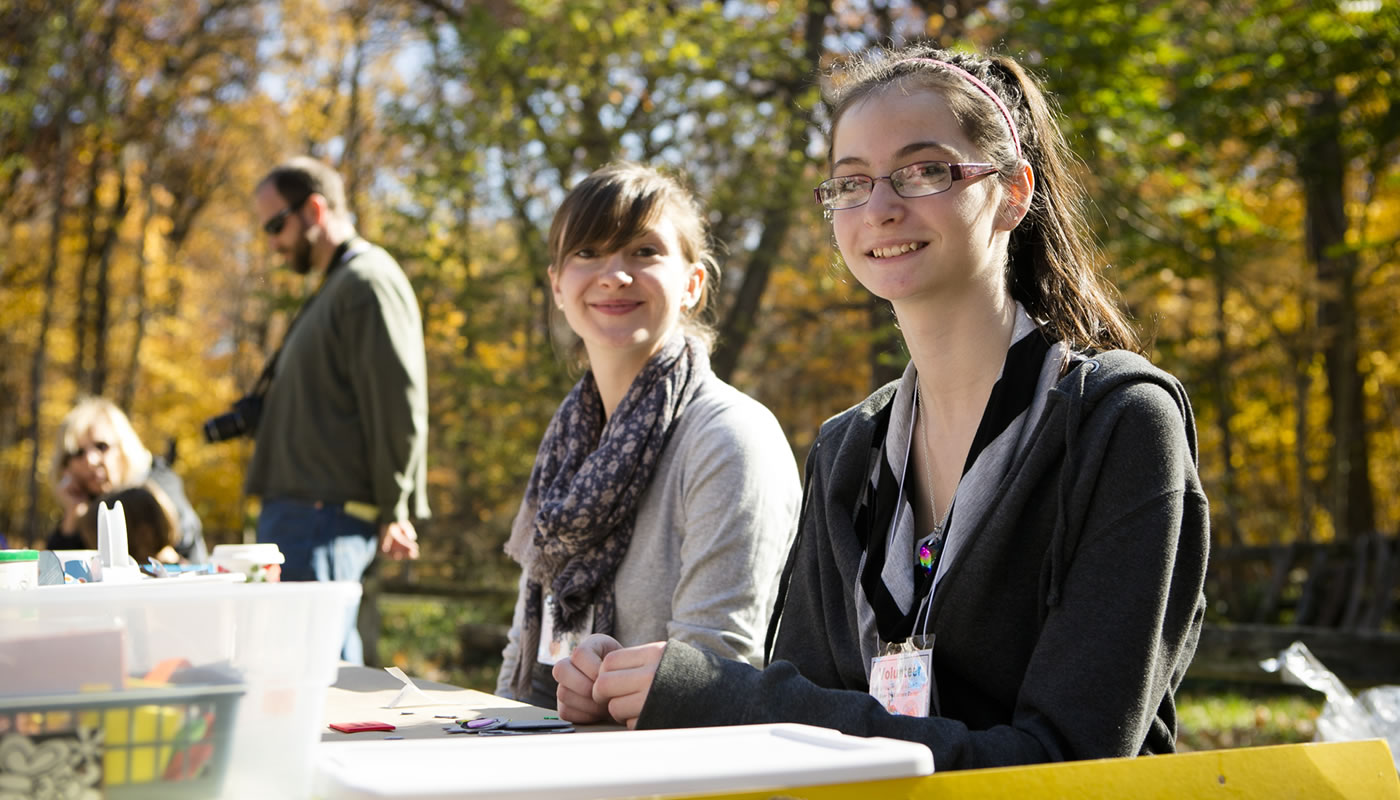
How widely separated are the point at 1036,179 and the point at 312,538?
2737 millimetres

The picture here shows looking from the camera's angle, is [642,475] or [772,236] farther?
[772,236]

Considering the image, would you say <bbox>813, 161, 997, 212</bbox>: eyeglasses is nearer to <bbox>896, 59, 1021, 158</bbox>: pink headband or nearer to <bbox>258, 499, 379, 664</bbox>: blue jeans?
<bbox>896, 59, 1021, 158</bbox>: pink headband

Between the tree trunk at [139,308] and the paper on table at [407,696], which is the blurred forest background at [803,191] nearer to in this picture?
the tree trunk at [139,308]

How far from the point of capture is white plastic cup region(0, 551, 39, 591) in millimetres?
1365

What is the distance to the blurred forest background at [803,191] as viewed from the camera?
6719 millimetres

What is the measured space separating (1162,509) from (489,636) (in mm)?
7889

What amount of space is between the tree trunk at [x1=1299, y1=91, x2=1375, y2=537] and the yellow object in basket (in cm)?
803

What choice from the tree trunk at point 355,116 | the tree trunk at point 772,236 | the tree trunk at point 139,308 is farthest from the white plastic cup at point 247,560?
the tree trunk at point 139,308

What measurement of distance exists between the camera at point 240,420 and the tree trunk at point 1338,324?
6357mm

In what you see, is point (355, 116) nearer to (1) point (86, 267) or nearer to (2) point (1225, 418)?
(1) point (86, 267)

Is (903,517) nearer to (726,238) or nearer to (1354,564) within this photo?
(726,238)

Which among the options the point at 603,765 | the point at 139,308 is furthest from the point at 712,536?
the point at 139,308

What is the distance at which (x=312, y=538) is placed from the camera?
3.91 metres

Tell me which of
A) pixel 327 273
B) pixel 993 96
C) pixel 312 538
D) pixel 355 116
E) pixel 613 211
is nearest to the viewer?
pixel 993 96
